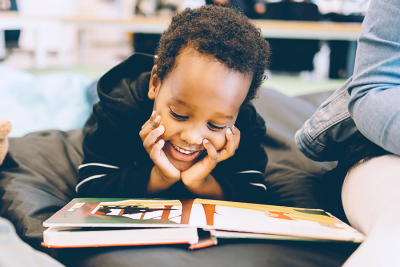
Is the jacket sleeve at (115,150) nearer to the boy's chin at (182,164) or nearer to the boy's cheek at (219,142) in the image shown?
the boy's chin at (182,164)

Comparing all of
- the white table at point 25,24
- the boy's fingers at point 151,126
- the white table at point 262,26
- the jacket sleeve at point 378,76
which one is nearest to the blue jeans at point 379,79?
the jacket sleeve at point 378,76

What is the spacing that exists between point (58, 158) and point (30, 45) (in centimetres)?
498

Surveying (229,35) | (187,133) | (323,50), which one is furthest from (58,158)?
(323,50)

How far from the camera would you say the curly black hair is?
0.68 metres

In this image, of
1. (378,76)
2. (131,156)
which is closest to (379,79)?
(378,76)

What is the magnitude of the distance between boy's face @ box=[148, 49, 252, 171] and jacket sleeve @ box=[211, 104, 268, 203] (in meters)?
0.13

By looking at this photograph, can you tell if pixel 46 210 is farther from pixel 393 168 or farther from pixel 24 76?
pixel 24 76

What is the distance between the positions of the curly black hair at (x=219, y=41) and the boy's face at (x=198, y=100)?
2 centimetres

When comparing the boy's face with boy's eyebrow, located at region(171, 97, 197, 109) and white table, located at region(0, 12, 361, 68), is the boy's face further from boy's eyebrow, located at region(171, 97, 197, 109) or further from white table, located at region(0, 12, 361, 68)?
white table, located at region(0, 12, 361, 68)

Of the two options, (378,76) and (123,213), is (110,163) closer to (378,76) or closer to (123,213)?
(123,213)

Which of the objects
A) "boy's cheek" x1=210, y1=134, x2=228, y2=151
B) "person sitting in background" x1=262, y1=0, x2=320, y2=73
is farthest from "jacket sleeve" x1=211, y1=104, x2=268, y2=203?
"person sitting in background" x1=262, y1=0, x2=320, y2=73

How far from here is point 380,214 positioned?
1.72ft

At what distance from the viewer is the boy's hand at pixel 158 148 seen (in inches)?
28.0

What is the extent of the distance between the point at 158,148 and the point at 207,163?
11cm
